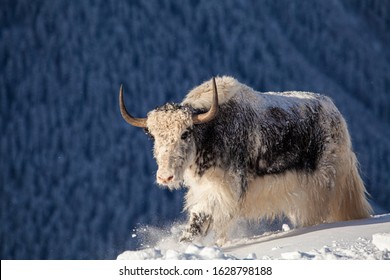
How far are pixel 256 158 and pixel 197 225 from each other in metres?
0.73

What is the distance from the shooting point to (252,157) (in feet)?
21.3

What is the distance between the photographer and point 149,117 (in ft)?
20.2

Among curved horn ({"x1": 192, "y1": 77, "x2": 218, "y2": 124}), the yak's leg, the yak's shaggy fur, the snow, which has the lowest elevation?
the snow

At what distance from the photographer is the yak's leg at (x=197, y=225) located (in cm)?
615

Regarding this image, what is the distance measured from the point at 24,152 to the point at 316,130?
18.6m

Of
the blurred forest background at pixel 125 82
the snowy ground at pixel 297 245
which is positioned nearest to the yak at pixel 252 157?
the snowy ground at pixel 297 245

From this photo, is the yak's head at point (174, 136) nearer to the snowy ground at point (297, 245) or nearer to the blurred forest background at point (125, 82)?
the snowy ground at point (297, 245)

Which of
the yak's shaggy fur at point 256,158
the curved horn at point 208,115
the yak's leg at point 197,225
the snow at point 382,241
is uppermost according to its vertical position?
the curved horn at point 208,115

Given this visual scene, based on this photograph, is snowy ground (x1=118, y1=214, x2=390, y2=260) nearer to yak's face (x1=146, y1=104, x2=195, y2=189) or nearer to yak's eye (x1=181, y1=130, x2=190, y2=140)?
yak's face (x1=146, y1=104, x2=195, y2=189)

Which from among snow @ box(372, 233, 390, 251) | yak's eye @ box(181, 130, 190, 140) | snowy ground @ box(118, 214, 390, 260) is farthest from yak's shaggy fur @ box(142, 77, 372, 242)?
snow @ box(372, 233, 390, 251)

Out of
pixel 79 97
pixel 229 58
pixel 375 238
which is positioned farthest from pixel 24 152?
pixel 375 238

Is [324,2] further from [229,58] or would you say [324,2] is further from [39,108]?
[39,108]

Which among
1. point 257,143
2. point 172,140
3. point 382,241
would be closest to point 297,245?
point 382,241

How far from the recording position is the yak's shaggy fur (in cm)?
612
